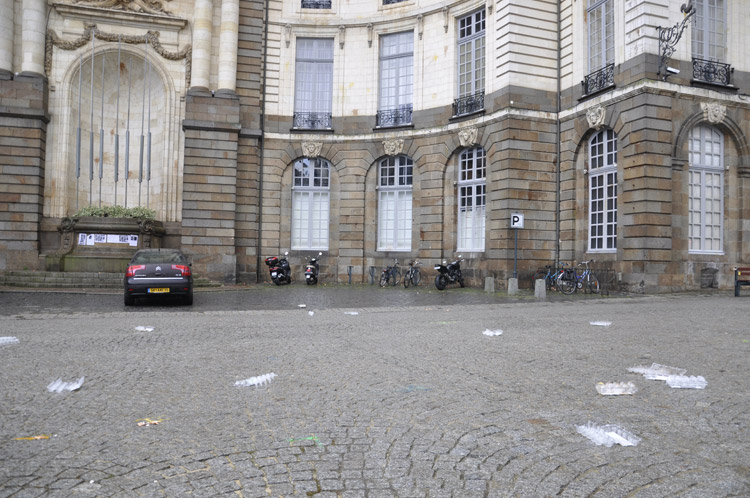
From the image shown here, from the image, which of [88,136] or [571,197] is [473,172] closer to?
[571,197]

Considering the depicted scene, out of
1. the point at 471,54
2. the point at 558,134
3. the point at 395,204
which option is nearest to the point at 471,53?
the point at 471,54

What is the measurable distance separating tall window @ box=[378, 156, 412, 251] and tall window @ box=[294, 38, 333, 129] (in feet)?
12.6

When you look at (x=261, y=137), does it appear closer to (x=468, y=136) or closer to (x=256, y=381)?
(x=468, y=136)

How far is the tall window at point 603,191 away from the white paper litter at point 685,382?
46.7 ft

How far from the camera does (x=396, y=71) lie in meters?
25.8

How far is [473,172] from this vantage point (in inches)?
906

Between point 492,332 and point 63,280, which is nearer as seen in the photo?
point 492,332

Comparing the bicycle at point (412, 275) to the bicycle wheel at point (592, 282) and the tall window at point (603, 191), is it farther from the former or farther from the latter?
the bicycle wheel at point (592, 282)

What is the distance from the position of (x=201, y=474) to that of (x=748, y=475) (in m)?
2.90

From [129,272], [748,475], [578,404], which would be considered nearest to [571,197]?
[129,272]

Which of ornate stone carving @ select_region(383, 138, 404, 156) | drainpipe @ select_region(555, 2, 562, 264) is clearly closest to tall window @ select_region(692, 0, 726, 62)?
drainpipe @ select_region(555, 2, 562, 264)

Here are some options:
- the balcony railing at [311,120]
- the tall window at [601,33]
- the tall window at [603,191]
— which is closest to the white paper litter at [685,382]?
the tall window at [603,191]

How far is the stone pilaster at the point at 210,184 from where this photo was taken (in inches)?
931

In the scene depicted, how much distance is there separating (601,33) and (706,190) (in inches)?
230
